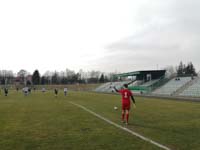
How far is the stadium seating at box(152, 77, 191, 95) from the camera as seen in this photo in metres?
61.9

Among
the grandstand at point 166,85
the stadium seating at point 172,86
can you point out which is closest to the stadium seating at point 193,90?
the grandstand at point 166,85

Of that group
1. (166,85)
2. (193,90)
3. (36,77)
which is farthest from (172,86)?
(36,77)

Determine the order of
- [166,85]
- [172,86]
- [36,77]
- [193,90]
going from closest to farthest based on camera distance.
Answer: [193,90]
[172,86]
[166,85]
[36,77]

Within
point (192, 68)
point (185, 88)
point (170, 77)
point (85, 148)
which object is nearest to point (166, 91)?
point (185, 88)

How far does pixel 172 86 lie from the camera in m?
65.2

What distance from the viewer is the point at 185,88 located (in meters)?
59.6

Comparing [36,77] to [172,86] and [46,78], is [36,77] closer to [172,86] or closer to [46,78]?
[46,78]

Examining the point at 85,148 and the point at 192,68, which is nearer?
the point at 85,148

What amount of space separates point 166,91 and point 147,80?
20402 millimetres

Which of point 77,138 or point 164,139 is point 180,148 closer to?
point 164,139

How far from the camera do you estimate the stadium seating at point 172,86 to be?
61.9 meters

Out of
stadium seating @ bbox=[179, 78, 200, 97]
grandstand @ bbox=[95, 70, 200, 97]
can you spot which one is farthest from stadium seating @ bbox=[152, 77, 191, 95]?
stadium seating @ bbox=[179, 78, 200, 97]

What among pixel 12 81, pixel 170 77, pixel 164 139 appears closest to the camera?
pixel 164 139

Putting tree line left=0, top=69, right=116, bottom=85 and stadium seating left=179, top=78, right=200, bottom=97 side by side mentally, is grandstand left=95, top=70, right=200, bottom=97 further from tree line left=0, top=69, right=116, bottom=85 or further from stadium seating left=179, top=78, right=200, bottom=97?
tree line left=0, top=69, right=116, bottom=85
